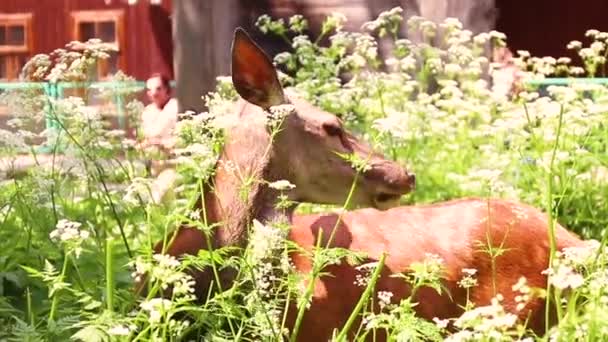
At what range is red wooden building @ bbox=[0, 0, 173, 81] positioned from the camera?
17016mm

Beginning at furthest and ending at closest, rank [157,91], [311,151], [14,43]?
[14,43]
[157,91]
[311,151]

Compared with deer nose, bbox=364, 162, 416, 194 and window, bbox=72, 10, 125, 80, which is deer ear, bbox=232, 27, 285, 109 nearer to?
deer nose, bbox=364, 162, 416, 194

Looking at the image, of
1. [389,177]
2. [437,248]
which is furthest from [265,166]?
[437,248]

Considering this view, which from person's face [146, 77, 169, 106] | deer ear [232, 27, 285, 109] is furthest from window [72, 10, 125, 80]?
deer ear [232, 27, 285, 109]

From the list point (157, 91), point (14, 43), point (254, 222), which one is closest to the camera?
point (254, 222)

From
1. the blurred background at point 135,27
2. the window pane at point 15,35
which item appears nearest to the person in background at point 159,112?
the blurred background at point 135,27

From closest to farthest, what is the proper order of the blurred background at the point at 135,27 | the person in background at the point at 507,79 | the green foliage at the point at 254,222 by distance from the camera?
the green foliage at the point at 254,222, the person in background at the point at 507,79, the blurred background at the point at 135,27

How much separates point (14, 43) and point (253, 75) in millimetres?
15023

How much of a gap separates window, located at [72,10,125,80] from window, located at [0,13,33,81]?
769mm

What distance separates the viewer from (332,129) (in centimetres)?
426

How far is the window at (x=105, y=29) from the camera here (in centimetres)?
1741

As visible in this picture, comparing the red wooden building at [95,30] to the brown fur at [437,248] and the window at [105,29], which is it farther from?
the brown fur at [437,248]

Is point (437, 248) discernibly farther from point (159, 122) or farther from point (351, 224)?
point (159, 122)

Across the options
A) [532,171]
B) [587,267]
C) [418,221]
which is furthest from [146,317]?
[532,171]
